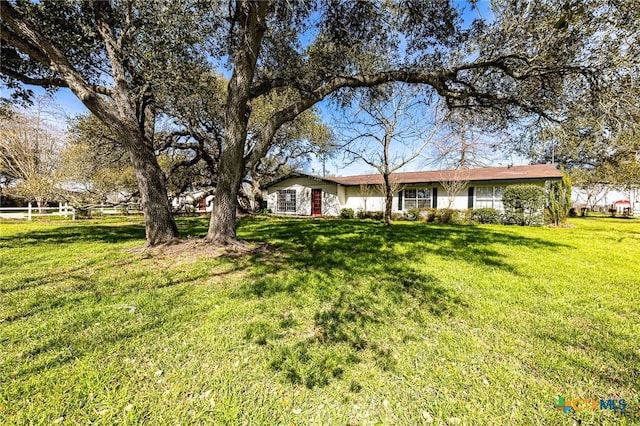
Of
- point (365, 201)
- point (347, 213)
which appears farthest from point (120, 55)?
point (365, 201)

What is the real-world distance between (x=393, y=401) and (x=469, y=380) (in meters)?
0.71

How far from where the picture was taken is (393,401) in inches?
78.4

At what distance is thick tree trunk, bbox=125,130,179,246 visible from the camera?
19.9ft

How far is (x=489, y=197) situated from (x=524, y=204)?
9.47 feet

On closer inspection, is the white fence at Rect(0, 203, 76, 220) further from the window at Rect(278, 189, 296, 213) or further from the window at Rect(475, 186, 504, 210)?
the window at Rect(475, 186, 504, 210)

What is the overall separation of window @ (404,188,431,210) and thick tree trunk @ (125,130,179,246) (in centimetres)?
1644

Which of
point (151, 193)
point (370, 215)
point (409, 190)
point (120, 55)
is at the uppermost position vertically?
point (120, 55)

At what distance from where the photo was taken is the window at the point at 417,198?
62.5ft

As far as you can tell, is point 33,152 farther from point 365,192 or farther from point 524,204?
point 524,204

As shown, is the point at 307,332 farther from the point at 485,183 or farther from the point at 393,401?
the point at 485,183

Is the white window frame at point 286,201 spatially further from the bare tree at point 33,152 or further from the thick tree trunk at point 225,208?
the thick tree trunk at point 225,208

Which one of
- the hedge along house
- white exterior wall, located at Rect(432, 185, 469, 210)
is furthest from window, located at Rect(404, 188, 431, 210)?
white exterior wall, located at Rect(432, 185, 469, 210)

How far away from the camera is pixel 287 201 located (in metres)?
22.6

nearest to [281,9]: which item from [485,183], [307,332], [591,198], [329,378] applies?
[307,332]
